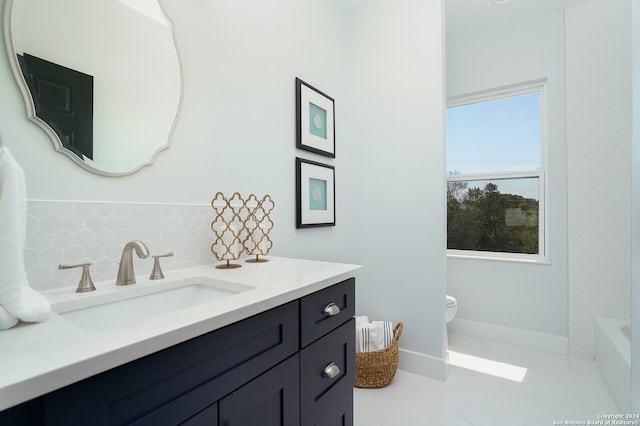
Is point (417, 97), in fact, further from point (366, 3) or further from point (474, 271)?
point (474, 271)

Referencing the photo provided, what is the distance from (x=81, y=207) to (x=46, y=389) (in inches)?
26.7

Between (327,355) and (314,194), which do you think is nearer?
(327,355)

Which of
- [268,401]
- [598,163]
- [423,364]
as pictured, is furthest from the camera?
[598,163]

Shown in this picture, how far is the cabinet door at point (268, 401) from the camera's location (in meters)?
0.72

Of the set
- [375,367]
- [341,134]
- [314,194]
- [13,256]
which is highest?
[341,134]

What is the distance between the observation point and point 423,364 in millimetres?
2158

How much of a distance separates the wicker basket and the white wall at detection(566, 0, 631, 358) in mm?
1659

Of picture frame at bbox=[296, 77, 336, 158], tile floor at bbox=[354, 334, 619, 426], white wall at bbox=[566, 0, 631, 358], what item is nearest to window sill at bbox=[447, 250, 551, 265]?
white wall at bbox=[566, 0, 631, 358]

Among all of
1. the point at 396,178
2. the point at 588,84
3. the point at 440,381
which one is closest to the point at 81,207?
the point at 396,178

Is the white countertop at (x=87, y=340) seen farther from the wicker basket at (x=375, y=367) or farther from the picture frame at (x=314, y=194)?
the wicker basket at (x=375, y=367)

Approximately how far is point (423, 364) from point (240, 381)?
5.91 ft

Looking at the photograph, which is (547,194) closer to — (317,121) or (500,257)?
(500,257)

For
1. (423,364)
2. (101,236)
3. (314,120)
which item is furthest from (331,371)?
(314,120)

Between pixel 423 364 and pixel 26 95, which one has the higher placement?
pixel 26 95
